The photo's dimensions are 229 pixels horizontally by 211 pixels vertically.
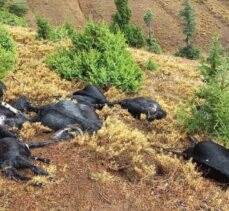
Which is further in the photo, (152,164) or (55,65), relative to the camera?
(55,65)

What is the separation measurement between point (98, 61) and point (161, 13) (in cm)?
9799

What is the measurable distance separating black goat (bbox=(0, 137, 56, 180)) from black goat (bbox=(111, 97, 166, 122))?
4662 millimetres

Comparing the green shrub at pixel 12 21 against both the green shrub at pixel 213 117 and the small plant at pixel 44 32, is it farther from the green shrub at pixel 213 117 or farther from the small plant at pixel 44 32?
the green shrub at pixel 213 117

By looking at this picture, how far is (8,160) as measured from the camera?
8.91 meters

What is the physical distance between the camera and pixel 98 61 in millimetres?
17453

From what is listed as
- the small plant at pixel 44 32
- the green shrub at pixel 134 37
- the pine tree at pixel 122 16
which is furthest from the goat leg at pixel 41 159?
the pine tree at pixel 122 16

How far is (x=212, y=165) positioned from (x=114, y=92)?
6506 millimetres

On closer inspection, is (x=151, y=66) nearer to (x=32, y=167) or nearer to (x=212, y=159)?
(x=212, y=159)

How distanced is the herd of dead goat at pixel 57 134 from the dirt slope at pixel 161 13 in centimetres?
8796

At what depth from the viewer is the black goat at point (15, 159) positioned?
875cm

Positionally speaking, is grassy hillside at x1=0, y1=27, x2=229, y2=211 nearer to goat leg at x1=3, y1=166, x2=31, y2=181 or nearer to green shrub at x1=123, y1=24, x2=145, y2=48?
goat leg at x1=3, y1=166, x2=31, y2=181

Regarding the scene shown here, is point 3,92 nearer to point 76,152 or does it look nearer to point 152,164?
point 76,152

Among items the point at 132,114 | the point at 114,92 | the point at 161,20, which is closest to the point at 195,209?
the point at 132,114

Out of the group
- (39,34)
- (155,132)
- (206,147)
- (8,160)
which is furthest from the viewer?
(39,34)
